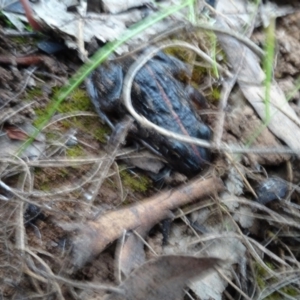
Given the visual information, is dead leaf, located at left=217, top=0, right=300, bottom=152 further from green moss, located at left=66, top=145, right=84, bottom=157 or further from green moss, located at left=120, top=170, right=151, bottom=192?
green moss, located at left=66, top=145, right=84, bottom=157

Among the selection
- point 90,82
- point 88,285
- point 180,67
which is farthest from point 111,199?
point 180,67

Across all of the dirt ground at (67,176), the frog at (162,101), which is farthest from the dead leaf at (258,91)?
the frog at (162,101)

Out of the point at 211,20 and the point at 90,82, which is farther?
the point at 211,20

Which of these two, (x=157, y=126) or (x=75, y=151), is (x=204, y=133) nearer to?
(x=157, y=126)

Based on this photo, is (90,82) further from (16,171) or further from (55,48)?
(16,171)

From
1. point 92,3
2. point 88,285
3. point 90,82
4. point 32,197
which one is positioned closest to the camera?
point 88,285

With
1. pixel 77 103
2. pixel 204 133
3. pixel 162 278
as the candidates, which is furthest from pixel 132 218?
pixel 77 103

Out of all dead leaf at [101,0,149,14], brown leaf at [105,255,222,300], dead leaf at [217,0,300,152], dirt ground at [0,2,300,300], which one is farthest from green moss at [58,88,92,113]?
brown leaf at [105,255,222,300]
